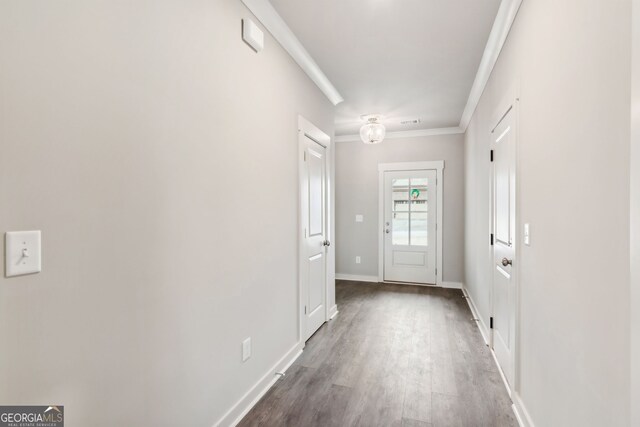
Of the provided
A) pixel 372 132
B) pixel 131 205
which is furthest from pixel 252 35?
pixel 372 132

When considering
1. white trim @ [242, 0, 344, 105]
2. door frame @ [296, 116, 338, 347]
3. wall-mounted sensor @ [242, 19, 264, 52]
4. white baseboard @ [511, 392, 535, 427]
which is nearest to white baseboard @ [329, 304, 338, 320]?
door frame @ [296, 116, 338, 347]

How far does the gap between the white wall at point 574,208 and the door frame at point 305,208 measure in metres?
1.69

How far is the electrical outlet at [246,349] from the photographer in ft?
6.60

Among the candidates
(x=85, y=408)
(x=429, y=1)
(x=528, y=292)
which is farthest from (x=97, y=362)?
(x=429, y=1)

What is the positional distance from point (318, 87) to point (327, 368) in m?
2.70

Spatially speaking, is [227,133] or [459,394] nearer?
[227,133]

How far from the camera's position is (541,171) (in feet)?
5.35

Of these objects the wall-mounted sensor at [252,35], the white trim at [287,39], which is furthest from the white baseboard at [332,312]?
the wall-mounted sensor at [252,35]

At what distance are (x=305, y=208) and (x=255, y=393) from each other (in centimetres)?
158

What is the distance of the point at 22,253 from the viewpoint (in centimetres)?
89

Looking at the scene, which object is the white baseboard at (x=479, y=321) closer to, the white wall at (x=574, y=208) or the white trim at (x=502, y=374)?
the white trim at (x=502, y=374)

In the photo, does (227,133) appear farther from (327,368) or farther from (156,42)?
(327,368)

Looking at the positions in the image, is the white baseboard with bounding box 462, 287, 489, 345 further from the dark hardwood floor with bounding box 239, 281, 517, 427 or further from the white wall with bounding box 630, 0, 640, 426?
the white wall with bounding box 630, 0, 640, 426

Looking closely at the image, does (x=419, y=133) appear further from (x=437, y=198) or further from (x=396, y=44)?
(x=396, y=44)
